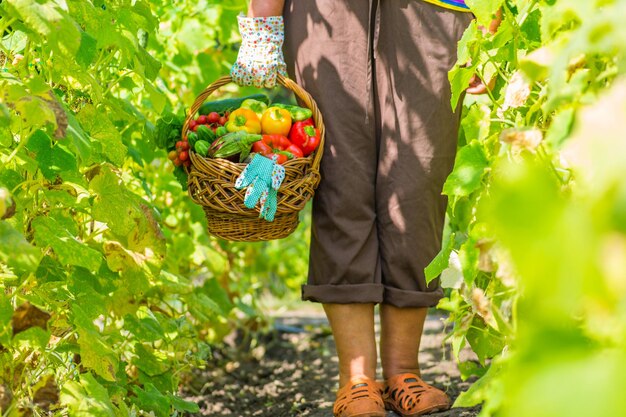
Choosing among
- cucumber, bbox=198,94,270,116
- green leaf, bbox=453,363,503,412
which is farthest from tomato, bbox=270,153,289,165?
green leaf, bbox=453,363,503,412

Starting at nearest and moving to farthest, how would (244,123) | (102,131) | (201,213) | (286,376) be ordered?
1. (102,131)
2. (244,123)
3. (201,213)
4. (286,376)

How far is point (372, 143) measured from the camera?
2.47 m

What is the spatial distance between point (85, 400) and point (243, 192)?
2.29ft

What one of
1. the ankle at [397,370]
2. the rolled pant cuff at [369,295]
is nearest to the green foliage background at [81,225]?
the rolled pant cuff at [369,295]

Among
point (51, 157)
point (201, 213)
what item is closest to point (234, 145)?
point (51, 157)

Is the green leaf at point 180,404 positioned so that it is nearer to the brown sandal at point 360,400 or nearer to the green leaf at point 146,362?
the green leaf at point 146,362

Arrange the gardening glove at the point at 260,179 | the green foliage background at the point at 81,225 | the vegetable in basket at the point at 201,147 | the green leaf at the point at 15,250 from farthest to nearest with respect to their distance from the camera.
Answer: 1. the vegetable in basket at the point at 201,147
2. the gardening glove at the point at 260,179
3. the green foliage background at the point at 81,225
4. the green leaf at the point at 15,250

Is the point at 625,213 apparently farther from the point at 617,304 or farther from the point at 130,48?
the point at 130,48

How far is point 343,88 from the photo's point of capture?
2426 millimetres

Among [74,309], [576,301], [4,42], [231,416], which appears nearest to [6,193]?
[74,309]

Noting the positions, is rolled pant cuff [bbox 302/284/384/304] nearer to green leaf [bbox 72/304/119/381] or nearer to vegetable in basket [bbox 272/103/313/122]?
vegetable in basket [bbox 272/103/313/122]

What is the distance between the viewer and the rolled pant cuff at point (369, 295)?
94.7 inches

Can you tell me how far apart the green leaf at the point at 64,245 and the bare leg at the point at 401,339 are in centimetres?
98

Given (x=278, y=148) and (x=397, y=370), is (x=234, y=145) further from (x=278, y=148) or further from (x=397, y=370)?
(x=397, y=370)
